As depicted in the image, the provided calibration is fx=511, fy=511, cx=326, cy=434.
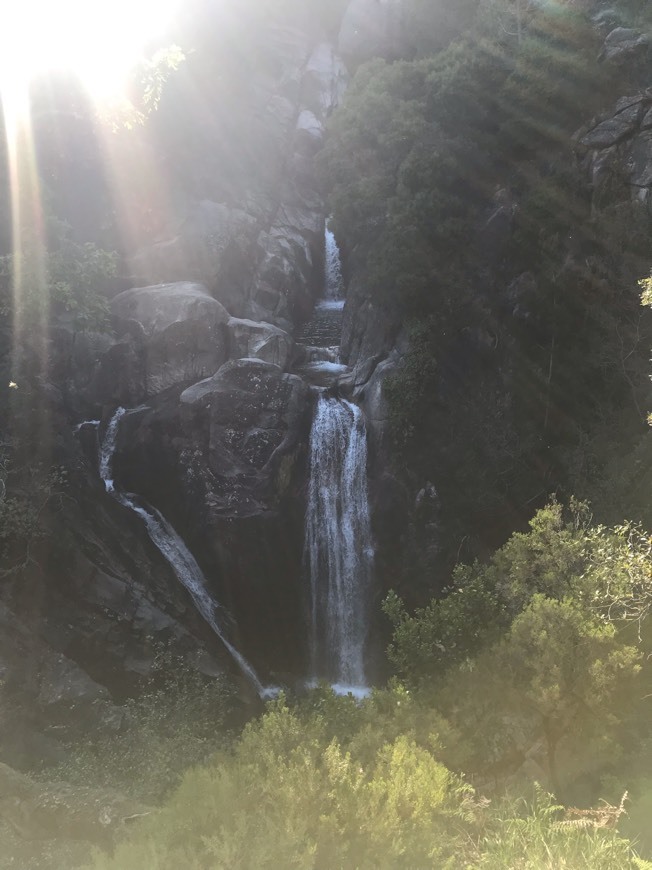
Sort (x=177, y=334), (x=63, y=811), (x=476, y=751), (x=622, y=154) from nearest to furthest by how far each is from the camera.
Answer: (x=63, y=811) < (x=476, y=751) < (x=622, y=154) < (x=177, y=334)

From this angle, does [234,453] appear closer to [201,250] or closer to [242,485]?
[242,485]

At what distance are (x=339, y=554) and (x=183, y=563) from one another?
6.52m

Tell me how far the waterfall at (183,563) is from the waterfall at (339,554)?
2.88 meters

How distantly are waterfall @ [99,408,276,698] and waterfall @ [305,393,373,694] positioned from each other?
2885 mm

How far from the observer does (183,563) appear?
21312 mm

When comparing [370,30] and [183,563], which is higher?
[370,30]

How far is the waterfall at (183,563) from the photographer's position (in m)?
20.4

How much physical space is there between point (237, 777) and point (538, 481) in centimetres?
1576

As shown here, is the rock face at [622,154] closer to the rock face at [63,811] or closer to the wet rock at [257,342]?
the wet rock at [257,342]

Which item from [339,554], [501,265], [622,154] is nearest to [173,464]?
[339,554]

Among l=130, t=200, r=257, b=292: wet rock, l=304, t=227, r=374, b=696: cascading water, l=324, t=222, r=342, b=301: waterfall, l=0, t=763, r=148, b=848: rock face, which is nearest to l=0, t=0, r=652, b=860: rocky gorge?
l=130, t=200, r=257, b=292: wet rock

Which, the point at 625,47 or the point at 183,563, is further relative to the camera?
the point at 183,563

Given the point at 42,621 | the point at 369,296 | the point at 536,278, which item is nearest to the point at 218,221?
the point at 369,296

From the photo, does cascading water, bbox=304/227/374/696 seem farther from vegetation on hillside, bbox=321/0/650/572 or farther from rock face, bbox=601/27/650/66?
rock face, bbox=601/27/650/66
